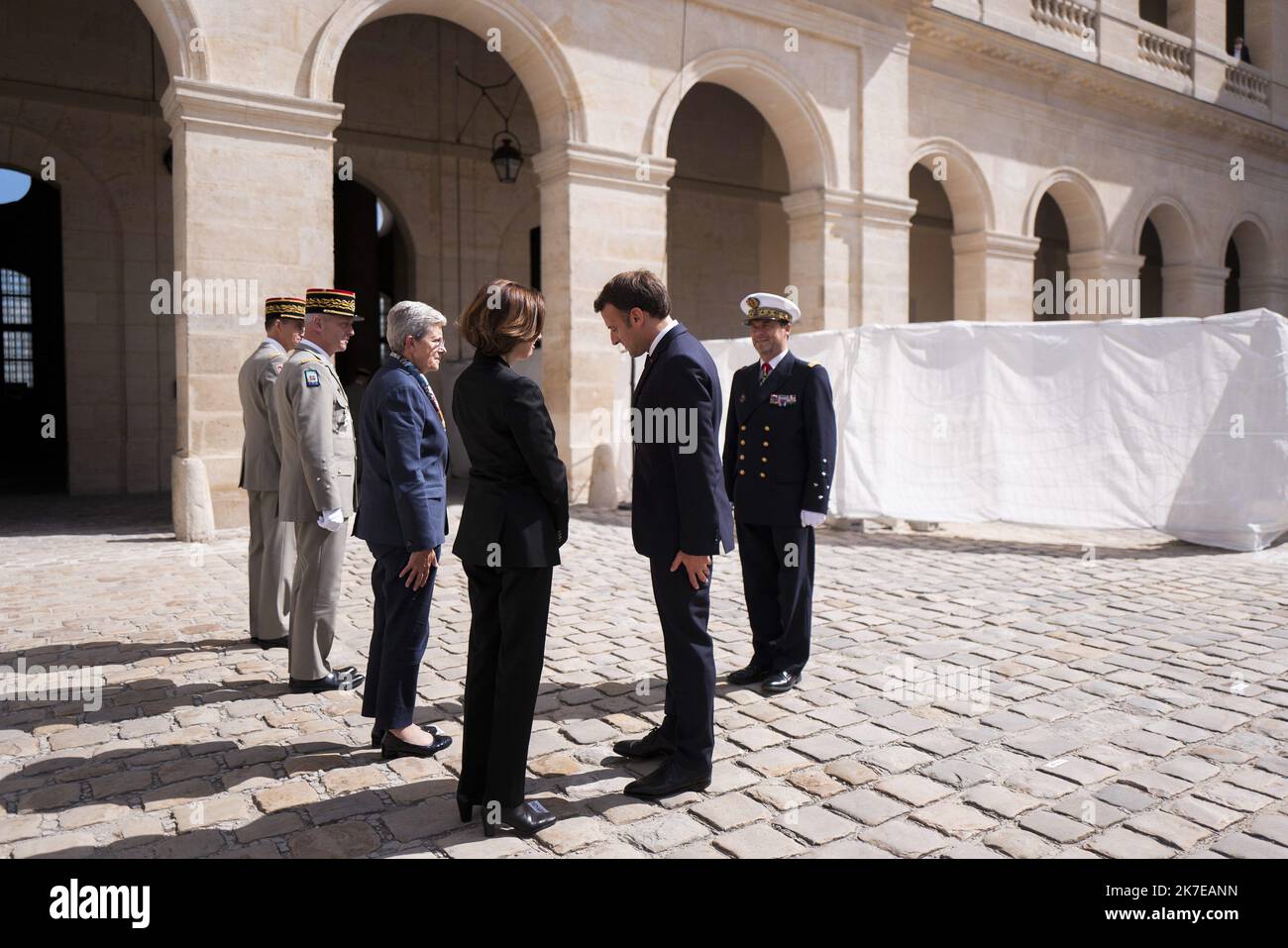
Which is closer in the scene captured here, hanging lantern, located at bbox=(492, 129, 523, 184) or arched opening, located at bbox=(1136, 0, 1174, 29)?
hanging lantern, located at bbox=(492, 129, 523, 184)

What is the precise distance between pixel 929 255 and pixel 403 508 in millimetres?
21240

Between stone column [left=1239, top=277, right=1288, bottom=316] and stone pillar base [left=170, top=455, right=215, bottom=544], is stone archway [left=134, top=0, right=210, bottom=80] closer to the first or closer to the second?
stone pillar base [left=170, top=455, right=215, bottom=544]

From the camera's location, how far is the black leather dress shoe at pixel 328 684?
464 cm

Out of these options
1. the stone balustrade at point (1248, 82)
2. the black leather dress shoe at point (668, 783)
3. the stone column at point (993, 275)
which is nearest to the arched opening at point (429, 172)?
the stone column at point (993, 275)

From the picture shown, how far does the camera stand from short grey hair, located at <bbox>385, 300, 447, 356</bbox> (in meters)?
3.87

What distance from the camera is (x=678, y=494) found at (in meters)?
3.45

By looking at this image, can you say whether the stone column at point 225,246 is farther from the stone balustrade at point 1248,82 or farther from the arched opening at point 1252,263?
the arched opening at point 1252,263

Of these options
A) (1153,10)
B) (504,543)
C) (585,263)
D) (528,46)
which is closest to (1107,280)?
(1153,10)

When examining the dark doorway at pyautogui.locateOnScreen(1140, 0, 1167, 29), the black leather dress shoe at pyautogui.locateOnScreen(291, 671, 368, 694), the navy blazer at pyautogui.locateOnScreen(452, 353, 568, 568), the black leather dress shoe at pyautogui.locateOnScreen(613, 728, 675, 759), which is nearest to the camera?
the navy blazer at pyautogui.locateOnScreen(452, 353, 568, 568)

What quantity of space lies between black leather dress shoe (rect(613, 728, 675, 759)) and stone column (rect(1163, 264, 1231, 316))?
20.1 metres

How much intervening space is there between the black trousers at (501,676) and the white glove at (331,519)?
1573mm

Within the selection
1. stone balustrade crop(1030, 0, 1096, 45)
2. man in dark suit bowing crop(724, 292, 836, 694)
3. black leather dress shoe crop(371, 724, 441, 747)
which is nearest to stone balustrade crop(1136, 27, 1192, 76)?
stone balustrade crop(1030, 0, 1096, 45)

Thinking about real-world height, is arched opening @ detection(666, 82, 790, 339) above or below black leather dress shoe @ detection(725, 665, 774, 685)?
above

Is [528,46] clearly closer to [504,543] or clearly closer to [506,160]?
[506,160]
